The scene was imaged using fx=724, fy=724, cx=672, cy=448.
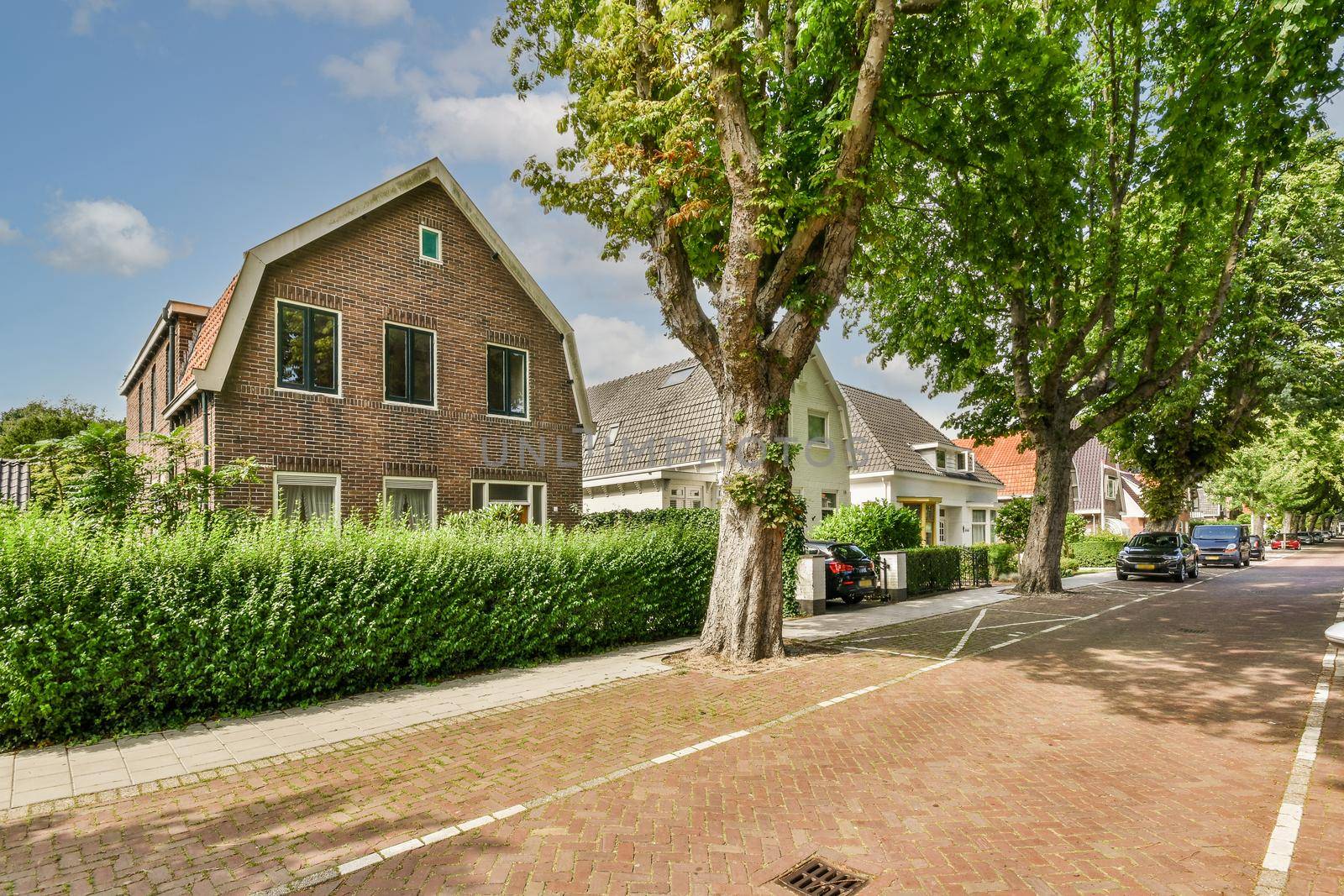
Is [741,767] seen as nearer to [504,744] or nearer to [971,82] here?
[504,744]

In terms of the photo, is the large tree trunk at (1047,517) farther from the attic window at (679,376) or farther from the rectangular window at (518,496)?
the rectangular window at (518,496)

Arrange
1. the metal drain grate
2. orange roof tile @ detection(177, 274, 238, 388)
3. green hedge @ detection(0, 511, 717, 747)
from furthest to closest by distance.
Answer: orange roof tile @ detection(177, 274, 238, 388) → green hedge @ detection(0, 511, 717, 747) → the metal drain grate

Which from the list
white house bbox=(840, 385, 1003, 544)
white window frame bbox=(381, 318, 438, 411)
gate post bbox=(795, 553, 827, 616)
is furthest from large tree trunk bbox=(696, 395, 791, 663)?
white house bbox=(840, 385, 1003, 544)

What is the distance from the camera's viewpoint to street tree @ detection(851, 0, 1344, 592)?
1047 centimetres

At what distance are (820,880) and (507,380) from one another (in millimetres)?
14277

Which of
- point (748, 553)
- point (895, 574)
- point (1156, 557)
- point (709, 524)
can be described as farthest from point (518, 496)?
point (1156, 557)

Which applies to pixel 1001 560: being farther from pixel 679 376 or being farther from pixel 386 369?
pixel 386 369

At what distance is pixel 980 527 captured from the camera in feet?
117

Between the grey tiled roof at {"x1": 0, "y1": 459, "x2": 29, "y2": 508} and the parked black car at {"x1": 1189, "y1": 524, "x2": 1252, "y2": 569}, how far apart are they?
43.3 metres

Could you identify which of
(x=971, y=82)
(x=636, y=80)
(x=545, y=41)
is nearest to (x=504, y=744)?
(x=636, y=80)

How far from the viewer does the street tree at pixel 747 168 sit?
941 cm

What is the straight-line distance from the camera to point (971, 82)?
11836mm

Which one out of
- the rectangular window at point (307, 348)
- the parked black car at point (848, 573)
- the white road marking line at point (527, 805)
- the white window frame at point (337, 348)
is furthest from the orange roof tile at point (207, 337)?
the parked black car at point (848, 573)

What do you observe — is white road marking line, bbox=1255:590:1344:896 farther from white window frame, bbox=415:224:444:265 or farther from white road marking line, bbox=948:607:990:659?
white window frame, bbox=415:224:444:265
